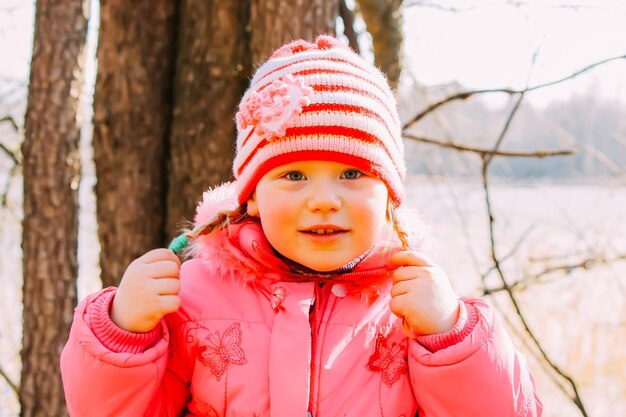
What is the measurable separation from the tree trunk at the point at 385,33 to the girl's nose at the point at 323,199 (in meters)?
2.69

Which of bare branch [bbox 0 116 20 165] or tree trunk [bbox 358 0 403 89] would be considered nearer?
bare branch [bbox 0 116 20 165]

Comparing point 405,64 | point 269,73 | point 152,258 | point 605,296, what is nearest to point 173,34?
point 269,73

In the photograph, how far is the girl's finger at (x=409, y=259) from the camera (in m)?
1.79

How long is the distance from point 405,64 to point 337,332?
312cm

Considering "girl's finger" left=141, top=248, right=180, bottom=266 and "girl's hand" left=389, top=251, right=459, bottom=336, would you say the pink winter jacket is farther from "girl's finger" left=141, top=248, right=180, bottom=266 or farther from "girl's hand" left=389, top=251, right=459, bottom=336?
"girl's finger" left=141, top=248, right=180, bottom=266

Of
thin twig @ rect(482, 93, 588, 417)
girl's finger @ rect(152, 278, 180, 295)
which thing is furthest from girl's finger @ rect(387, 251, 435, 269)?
thin twig @ rect(482, 93, 588, 417)

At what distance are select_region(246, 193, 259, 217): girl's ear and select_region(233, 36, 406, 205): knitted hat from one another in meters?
0.02

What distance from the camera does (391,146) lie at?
72.4 inches

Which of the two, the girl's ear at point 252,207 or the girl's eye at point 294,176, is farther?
the girl's ear at point 252,207

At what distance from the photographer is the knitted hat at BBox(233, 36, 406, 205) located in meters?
1.72

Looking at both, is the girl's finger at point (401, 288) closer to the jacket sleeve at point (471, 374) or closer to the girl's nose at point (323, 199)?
the jacket sleeve at point (471, 374)

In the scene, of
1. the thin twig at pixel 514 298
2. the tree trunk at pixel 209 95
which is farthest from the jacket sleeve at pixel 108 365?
the thin twig at pixel 514 298

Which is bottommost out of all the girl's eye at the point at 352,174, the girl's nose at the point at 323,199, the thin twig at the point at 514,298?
the thin twig at the point at 514,298

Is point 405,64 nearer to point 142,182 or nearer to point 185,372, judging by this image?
point 142,182
